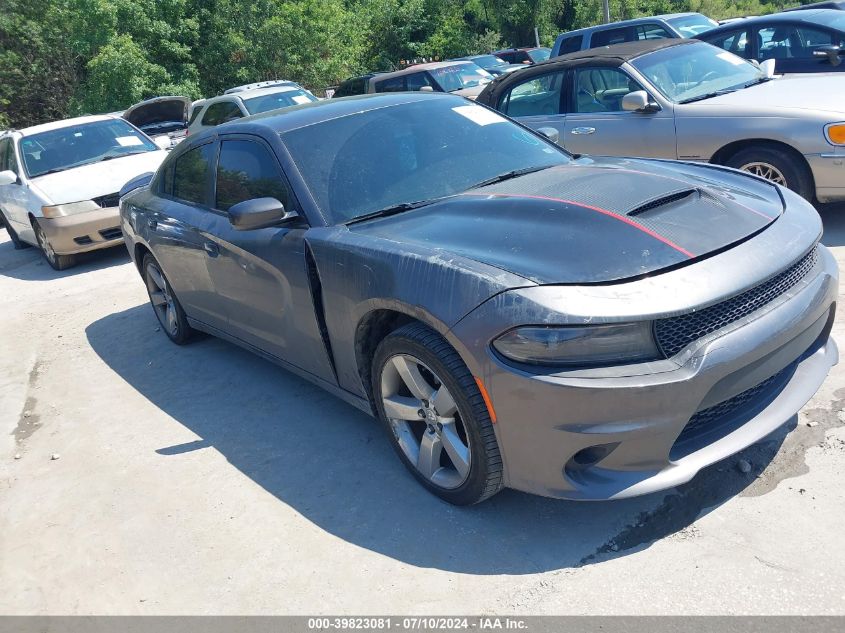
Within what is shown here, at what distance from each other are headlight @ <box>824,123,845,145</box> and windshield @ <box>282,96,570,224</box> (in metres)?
2.56

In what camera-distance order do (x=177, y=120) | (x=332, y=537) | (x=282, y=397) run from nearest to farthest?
(x=332, y=537) → (x=282, y=397) → (x=177, y=120)

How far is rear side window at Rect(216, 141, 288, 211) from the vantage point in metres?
4.09

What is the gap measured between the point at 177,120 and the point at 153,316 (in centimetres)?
1060

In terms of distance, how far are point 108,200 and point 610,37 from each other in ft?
28.0

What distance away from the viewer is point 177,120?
16375 mm

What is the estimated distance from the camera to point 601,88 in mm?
7238

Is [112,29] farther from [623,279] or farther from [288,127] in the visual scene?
[623,279]

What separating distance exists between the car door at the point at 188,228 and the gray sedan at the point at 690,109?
135 inches

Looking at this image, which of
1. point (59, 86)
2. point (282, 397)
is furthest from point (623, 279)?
point (59, 86)

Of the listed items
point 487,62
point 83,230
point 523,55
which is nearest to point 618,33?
point 487,62

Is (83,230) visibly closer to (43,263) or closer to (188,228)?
(43,263)

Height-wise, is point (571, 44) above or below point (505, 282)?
below

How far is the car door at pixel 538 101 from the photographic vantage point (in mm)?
7512

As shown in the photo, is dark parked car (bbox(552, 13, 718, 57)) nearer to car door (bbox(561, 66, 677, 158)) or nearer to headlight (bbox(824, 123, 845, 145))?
car door (bbox(561, 66, 677, 158))
